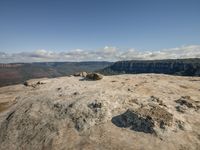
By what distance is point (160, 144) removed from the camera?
23984 mm

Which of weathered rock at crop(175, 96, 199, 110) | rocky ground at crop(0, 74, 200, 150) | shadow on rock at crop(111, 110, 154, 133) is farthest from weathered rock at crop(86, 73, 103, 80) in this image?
shadow on rock at crop(111, 110, 154, 133)

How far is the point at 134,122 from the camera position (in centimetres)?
2755

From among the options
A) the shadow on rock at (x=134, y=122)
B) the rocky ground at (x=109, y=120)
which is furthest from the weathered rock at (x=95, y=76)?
the shadow on rock at (x=134, y=122)

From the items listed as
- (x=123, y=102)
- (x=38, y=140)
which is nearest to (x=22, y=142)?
(x=38, y=140)

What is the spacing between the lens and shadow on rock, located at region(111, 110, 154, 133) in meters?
26.5

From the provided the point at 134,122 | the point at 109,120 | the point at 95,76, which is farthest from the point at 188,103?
the point at 95,76

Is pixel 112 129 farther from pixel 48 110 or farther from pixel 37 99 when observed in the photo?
pixel 37 99

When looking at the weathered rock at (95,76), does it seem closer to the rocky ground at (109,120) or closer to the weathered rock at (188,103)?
the rocky ground at (109,120)

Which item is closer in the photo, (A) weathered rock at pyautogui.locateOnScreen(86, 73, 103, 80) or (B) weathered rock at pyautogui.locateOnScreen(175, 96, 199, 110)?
(B) weathered rock at pyautogui.locateOnScreen(175, 96, 199, 110)

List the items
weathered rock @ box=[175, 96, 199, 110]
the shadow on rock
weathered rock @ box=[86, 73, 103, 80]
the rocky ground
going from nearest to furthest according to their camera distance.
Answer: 1. the rocky ground
2. the shadow on rock
3. weathered rock @ box=[175, 96, 199, 110]
4. weathered rock @ box=[86, 73, 103, 80]

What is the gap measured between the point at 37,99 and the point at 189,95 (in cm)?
2560

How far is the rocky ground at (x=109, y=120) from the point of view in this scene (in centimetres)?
2527

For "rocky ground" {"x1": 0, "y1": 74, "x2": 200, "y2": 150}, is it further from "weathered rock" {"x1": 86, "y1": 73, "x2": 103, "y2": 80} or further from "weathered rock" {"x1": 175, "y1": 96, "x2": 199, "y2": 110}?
"weathered rock" {"x1": 86, "y1": 73, "x2": 103, "y2": 80}

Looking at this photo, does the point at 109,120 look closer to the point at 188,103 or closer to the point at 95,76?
the point at 188,103
